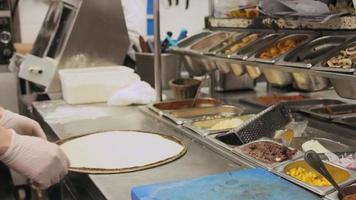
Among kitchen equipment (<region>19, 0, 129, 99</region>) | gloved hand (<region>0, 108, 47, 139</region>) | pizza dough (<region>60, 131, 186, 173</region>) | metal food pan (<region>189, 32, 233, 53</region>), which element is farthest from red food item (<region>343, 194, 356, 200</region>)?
kitchen equipment (<region>19, 0, 129, 99</region>)

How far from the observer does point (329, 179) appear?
112 centimetres

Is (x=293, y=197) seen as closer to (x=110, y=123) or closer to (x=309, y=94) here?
(x=110, y=123)

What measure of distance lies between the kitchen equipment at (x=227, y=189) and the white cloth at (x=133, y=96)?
113 centimetres

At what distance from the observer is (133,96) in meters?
2.29

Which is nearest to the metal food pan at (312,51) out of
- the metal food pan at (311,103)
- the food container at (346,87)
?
the food container at (346,87)

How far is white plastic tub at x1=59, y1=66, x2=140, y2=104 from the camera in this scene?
7.81 ft

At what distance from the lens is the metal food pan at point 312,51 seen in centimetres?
165

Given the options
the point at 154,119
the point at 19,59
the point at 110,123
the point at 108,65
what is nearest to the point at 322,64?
the point at 154,119

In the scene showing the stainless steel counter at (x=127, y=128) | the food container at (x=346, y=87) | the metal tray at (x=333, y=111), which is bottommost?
the stainless steel counter at (x=127, y=128)

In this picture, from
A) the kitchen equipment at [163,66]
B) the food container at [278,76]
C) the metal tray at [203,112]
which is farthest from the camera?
the kitchen equipment at [163,66]

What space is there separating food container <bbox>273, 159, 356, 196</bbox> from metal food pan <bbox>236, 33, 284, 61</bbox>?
2.34 feet

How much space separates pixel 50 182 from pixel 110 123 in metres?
0.60

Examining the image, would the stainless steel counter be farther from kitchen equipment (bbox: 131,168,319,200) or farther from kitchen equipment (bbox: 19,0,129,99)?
kitchen equipment (bbox: 19,0,129,99)

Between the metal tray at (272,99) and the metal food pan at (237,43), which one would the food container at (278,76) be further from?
the metal tray at (272,99)
